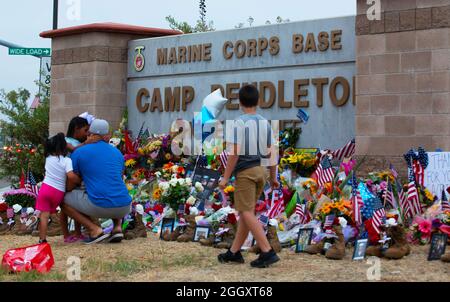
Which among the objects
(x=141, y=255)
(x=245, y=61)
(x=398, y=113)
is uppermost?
(x=245, y=61)

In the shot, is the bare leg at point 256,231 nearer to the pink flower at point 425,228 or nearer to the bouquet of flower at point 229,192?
the bouquet of flower at point 229,192

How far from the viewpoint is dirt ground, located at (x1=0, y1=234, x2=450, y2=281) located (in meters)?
6.04

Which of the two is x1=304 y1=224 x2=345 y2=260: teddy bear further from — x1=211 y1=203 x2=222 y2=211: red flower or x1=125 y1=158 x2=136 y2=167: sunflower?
x1=125 y1=158 x2=136 y2=167: sunflower

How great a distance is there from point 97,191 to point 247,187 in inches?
76.5

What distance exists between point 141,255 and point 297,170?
2.68 meters

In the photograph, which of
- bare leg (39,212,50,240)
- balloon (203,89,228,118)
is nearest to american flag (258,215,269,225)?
bare leg (39,212,50,240)

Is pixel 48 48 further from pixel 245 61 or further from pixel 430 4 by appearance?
pixel 430 4

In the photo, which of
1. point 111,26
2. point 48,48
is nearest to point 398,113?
point 111,26

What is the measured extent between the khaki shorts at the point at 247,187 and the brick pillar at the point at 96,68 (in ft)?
22.0

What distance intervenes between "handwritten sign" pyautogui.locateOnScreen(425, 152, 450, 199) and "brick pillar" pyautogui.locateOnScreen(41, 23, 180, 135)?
5.99 meters

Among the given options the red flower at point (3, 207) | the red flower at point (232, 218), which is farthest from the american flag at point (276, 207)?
the red flower at point (3, 207)

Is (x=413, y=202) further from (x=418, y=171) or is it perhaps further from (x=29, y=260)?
(x=29, y=260)

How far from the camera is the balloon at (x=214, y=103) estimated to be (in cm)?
1092
